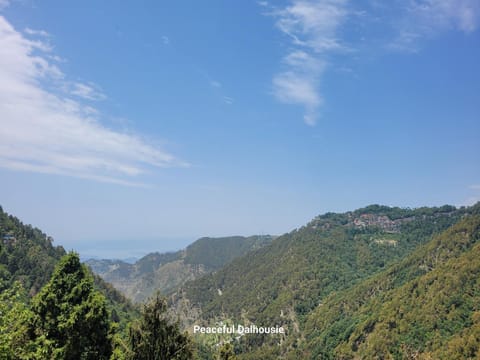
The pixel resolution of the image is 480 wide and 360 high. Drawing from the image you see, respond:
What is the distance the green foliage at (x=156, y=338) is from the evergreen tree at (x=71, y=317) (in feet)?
15.5

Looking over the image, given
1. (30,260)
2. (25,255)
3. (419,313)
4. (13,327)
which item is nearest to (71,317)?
(13,327)

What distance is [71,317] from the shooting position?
55.5 ft

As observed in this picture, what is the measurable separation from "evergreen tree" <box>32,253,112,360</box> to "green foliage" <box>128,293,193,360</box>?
4721mm

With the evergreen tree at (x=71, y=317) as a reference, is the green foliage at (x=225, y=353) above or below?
below

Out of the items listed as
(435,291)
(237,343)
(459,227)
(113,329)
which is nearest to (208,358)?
(237,343)

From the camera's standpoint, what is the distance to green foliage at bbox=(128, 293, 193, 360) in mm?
13766

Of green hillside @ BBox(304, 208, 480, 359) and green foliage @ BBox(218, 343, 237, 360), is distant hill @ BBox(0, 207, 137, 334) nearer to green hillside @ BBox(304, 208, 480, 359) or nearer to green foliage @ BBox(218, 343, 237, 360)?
green hillside @ BBox(304, 208, 480, 359)

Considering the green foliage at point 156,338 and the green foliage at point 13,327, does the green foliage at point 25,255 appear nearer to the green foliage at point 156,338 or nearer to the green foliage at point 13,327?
the green foliage at point 13,327

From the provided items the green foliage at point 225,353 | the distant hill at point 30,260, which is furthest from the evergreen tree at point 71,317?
the distant hill at point 30,260

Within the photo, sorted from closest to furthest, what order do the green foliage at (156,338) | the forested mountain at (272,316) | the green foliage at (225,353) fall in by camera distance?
1. the green foliage at (156,338)
2. the forested mountain at (272,316)
3. the green foliage at (225,353)

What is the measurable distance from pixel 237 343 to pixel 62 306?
6589 inches

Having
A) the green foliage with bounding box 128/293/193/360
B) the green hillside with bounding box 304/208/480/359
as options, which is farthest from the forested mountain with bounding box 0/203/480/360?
the green hillside with bounding box 304/208/480/359

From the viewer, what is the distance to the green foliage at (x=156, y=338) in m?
13.8

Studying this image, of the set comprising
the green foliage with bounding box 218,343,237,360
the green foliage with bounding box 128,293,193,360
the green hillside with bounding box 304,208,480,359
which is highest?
the green foliage with bounding box 128,293,193,360
